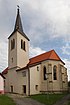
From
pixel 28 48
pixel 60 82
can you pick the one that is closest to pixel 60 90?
pixel 60 82

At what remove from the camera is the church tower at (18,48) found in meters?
44.5

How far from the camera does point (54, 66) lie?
40.7 m

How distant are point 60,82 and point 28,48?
12630 mm

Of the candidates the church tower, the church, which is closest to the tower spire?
the church tower

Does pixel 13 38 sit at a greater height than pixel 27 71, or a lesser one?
greater

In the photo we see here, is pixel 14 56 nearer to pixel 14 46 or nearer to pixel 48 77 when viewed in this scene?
pixel 14 46

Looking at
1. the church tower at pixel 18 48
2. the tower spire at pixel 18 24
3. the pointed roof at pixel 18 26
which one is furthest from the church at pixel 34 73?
the tower spire at pixel 18 24

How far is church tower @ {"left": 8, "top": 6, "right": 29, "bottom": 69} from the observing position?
146 feet

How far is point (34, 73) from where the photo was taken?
40031 mm

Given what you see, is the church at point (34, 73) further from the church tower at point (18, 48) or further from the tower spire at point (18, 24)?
the tower spire at point (18, 24)

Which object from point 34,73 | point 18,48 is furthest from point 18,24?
point 34,73

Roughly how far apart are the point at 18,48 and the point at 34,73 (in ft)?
25.5

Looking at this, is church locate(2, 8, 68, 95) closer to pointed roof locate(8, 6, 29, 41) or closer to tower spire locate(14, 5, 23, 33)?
pointed roof locate(8, 6, 29, 41)

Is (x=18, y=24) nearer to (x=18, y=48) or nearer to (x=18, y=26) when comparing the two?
(x=18, y=26)
